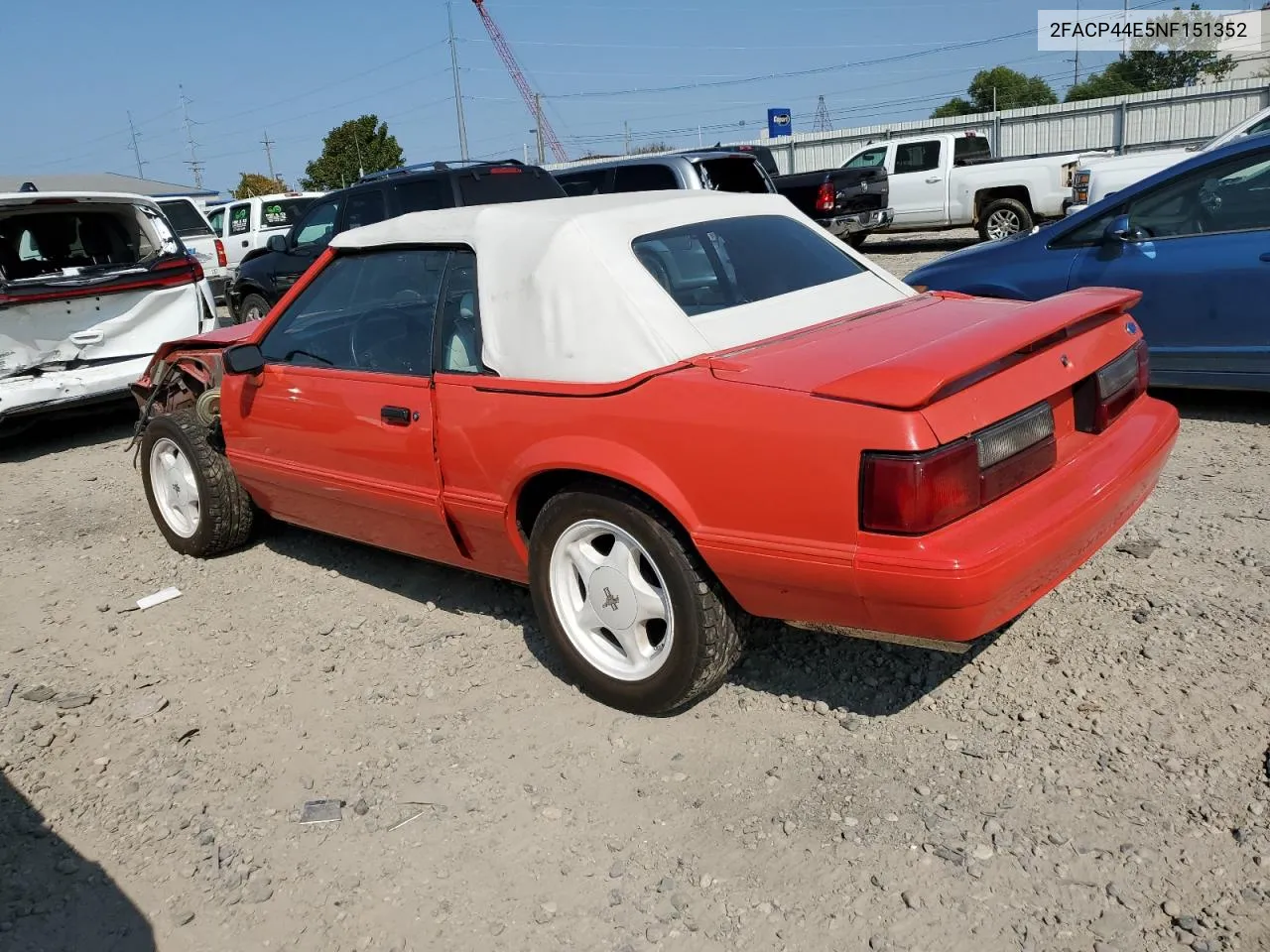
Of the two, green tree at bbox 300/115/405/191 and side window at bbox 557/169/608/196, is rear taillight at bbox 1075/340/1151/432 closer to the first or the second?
side window at bbox 557/169/608/196

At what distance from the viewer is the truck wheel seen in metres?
15.6

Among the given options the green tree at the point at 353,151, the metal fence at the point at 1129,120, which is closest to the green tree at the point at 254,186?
the green tree at the point at 353,151

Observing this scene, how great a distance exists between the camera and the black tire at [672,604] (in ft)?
9.84

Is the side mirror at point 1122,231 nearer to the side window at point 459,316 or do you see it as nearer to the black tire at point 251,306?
the side window at point 459,316

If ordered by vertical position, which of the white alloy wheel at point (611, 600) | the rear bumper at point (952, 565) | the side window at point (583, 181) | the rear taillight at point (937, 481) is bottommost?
the white alloy wheel at point (611, 600)

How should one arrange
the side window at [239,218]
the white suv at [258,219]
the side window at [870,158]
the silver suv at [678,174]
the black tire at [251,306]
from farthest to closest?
the side window at [870,158]
the side window at [239,218]
the white suv at [258,219]
the black tire at [251,306]
the silver suv at [678,174]

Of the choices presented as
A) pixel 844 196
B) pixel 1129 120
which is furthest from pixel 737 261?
pixel 1129 120

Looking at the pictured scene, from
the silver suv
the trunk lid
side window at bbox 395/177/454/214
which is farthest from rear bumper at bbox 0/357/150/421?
the trunk lid

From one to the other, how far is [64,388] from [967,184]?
43.7 feet

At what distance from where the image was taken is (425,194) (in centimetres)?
945

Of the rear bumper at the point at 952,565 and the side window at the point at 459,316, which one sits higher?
the side window at the point at 459,316

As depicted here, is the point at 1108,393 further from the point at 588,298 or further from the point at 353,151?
the point at 353,151

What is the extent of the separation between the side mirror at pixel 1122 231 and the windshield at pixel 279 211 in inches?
558

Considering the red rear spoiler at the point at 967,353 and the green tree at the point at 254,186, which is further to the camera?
the green tree at the point at 254,186
